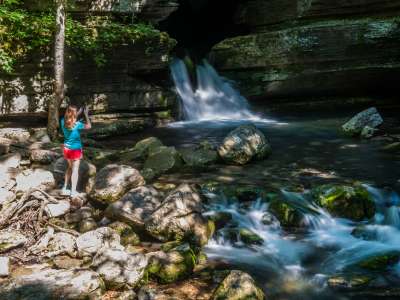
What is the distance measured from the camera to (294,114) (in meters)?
18.2

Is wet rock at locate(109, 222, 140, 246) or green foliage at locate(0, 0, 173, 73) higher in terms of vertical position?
green foliage at locate(0, 0, 173, 73)

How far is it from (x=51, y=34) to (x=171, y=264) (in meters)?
9.64

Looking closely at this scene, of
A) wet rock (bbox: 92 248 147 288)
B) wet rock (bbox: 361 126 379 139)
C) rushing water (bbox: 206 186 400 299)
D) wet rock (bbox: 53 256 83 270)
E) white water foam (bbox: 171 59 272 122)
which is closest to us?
wet rock (bbox: 92 248 147 288)

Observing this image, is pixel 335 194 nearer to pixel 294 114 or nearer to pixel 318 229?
pixel 318 229

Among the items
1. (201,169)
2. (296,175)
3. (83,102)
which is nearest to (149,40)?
(83,102)

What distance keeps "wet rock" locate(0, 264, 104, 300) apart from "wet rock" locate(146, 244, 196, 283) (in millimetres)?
857

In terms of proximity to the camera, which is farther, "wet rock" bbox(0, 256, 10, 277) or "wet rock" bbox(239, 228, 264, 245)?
"wet rock" bbox(239, 228, 264, 245)

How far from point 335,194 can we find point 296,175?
159 centimetres

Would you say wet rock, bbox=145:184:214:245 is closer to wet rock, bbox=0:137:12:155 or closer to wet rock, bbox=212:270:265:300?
wet rock, bbox=212:270:265:300

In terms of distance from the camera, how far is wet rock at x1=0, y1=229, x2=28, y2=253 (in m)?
6.68

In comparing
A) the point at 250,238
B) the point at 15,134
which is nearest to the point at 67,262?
the point at 250,238

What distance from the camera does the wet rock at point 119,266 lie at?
587cm

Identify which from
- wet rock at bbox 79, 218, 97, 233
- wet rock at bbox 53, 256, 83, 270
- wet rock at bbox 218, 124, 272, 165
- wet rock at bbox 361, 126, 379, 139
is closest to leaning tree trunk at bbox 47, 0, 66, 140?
wet rock at bbox 218, 124, 272, 165

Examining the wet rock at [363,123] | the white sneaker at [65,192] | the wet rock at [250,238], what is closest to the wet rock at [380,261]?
the wet rock at [250,238]
